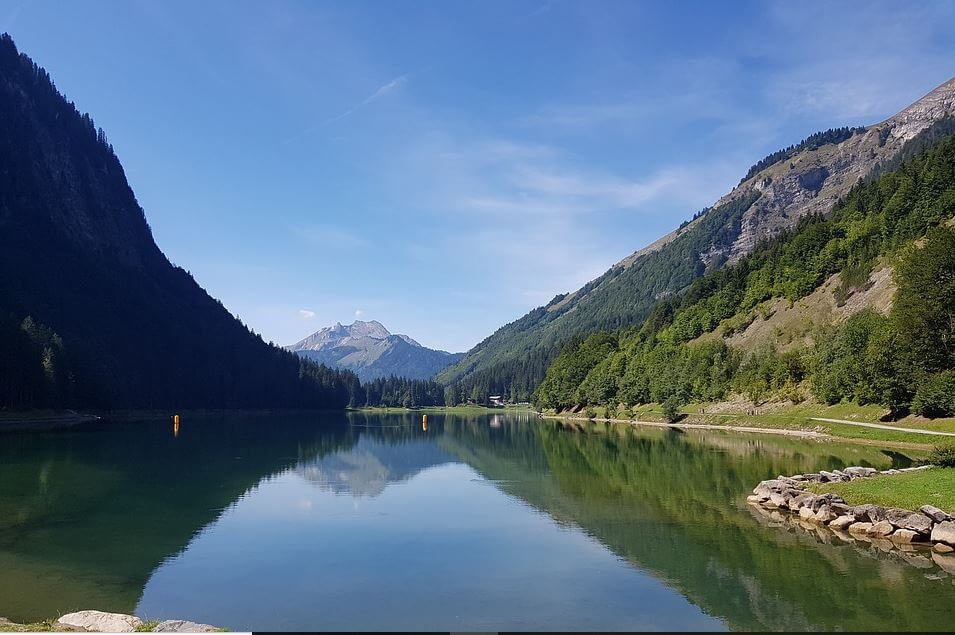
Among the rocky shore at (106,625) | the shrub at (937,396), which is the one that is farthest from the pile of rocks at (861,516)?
the shrub at (937,396)

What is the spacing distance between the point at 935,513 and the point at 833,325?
93.3 m

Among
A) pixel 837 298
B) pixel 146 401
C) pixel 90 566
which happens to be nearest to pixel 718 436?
pixel 837 298

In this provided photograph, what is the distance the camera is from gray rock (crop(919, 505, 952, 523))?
2658 cm

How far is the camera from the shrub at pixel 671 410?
420ft

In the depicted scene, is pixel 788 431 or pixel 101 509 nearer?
pixel 101 509

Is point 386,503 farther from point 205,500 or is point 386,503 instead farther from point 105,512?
point 105,512

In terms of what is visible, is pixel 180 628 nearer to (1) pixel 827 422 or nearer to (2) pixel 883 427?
(2) pixel 883 427

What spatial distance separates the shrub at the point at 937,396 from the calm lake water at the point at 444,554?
1362cm

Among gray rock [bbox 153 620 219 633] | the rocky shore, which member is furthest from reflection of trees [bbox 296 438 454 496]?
gray rock [bbox 153 620 219 633]

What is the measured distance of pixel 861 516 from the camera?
96.4 feet

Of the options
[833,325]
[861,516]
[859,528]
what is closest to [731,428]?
[833,325]

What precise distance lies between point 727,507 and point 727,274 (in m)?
156

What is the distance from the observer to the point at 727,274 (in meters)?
180

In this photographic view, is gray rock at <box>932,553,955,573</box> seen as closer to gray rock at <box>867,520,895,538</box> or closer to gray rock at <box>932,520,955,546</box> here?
gray rock at <box>932,520,955,546</box>
